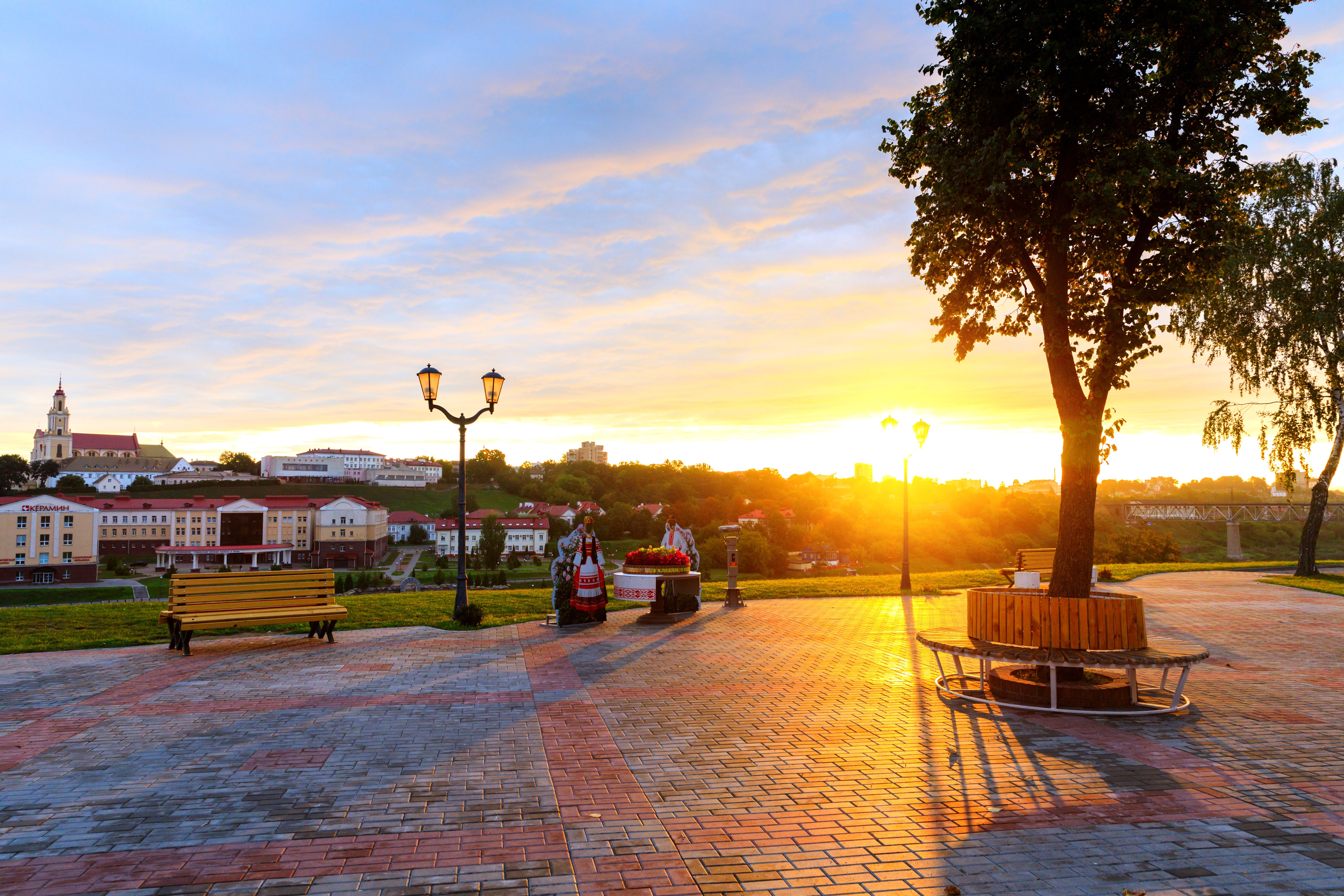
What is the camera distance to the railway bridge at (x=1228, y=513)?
3538 cm

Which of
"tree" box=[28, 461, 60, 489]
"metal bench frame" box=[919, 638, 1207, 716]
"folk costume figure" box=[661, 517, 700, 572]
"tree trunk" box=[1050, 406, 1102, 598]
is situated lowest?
"metal bench frame" box=[919, 638, 1207, 716]

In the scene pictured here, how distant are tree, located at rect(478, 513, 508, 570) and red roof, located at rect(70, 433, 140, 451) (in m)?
107

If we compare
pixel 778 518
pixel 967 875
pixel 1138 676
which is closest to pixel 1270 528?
pixel 778 518

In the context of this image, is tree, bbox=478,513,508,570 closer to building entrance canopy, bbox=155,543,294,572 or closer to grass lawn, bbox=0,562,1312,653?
building entrance canopy, bbox=155,543,294,572

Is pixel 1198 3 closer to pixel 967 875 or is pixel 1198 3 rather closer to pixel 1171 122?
pixel 1171 122

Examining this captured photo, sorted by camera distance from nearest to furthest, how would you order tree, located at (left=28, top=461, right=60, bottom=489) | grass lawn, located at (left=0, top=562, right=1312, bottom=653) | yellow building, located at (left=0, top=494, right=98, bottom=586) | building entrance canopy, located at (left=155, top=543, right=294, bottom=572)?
grass lawn, located at (left=0, top=562, right=1312, bottom=653) < yellow building, located at (left=0, top=494, right=98, bottom=586) < building entrance canopy, located at (left=155, top=543, right=294, bottom=572) < tree, located at (left=28, top=461, right=60, bottom=489)

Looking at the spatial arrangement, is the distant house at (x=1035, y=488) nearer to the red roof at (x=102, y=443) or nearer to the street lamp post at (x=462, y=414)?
the street lamp post at (x=462, y=414)

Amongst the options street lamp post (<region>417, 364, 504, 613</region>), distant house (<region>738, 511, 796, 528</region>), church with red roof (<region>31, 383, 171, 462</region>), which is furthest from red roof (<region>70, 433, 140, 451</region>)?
street lamp post (<region>417, 364, 504, 613</region>)

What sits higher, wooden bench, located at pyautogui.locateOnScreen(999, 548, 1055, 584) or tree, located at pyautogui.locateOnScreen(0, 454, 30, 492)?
tree, located at pyautogui.locateOnScreen(0, 454, 30, 492)

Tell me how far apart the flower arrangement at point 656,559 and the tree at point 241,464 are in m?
162

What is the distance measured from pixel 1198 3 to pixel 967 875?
23.2ft

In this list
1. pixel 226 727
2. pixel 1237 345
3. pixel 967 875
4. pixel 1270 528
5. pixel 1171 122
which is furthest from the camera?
pixel 1270 528

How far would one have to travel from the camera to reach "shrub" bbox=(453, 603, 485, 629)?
479 inches

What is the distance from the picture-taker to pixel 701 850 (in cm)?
398
